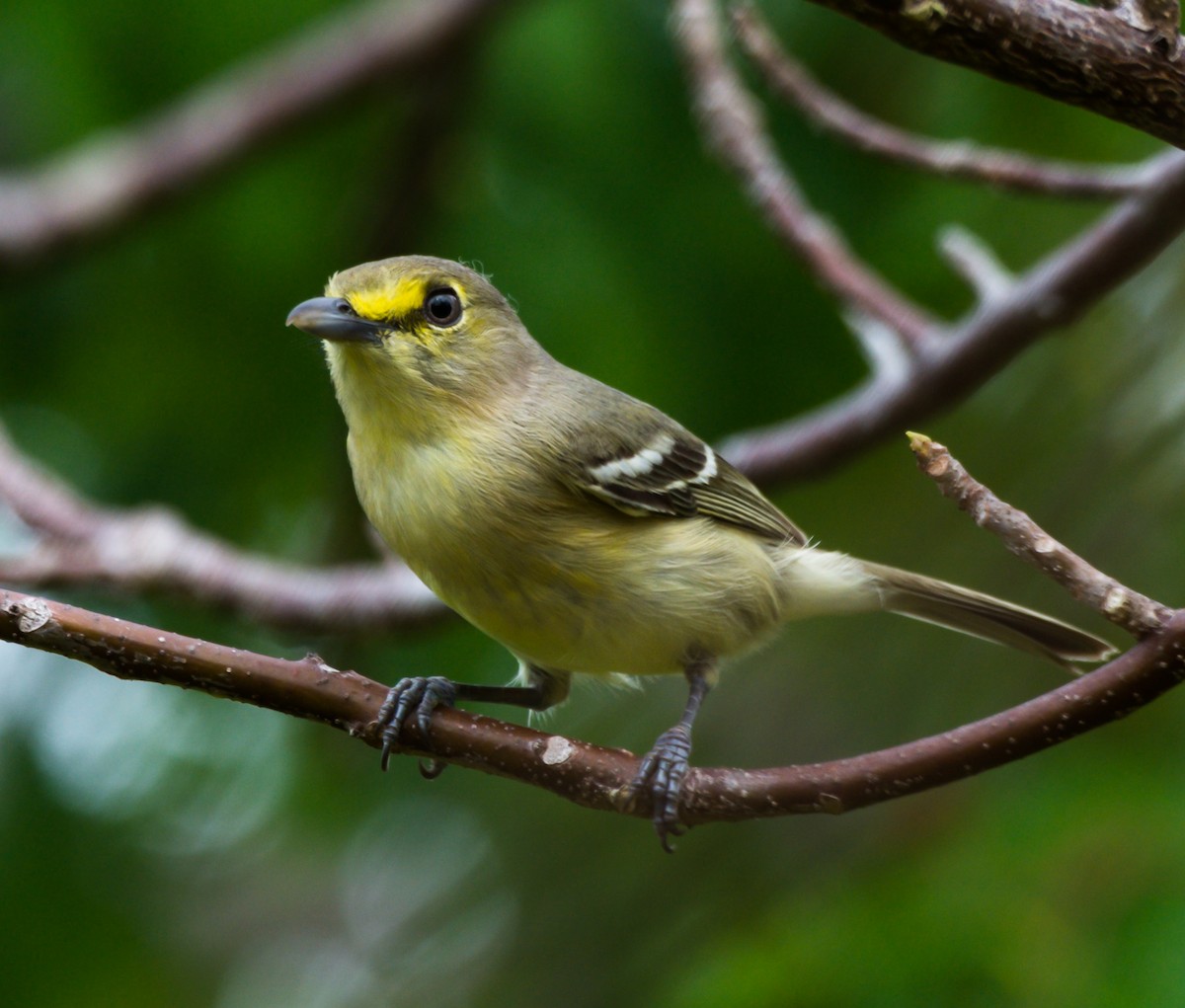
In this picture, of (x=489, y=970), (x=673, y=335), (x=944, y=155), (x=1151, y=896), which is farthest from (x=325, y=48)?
(x=1151, y=896)

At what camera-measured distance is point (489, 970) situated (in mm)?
5930

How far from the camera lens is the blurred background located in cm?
506

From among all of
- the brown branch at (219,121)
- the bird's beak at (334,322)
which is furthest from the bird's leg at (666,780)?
A: the brown branch at (219,121)

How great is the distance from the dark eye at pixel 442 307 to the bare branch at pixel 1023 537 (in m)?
1.89

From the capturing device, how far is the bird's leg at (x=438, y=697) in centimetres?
281

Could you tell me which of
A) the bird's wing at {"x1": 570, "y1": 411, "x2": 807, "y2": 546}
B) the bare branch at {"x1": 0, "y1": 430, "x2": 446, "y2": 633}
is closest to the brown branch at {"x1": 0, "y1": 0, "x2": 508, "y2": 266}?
the bare branch at {"x1": 0, "y1": 430, "x2": 446, "y2": 633}

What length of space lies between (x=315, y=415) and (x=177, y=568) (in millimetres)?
1141

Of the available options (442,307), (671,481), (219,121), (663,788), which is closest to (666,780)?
(663,788)

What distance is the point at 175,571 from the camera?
452cm

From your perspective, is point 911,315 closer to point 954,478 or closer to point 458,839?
point 954,478

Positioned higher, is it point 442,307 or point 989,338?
point 989,338

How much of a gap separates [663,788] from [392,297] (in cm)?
152

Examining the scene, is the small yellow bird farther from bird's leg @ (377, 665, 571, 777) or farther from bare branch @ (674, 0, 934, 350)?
bare branch @ (674, 0, 934, 350)

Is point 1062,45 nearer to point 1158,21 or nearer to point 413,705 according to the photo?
point 1158,21
